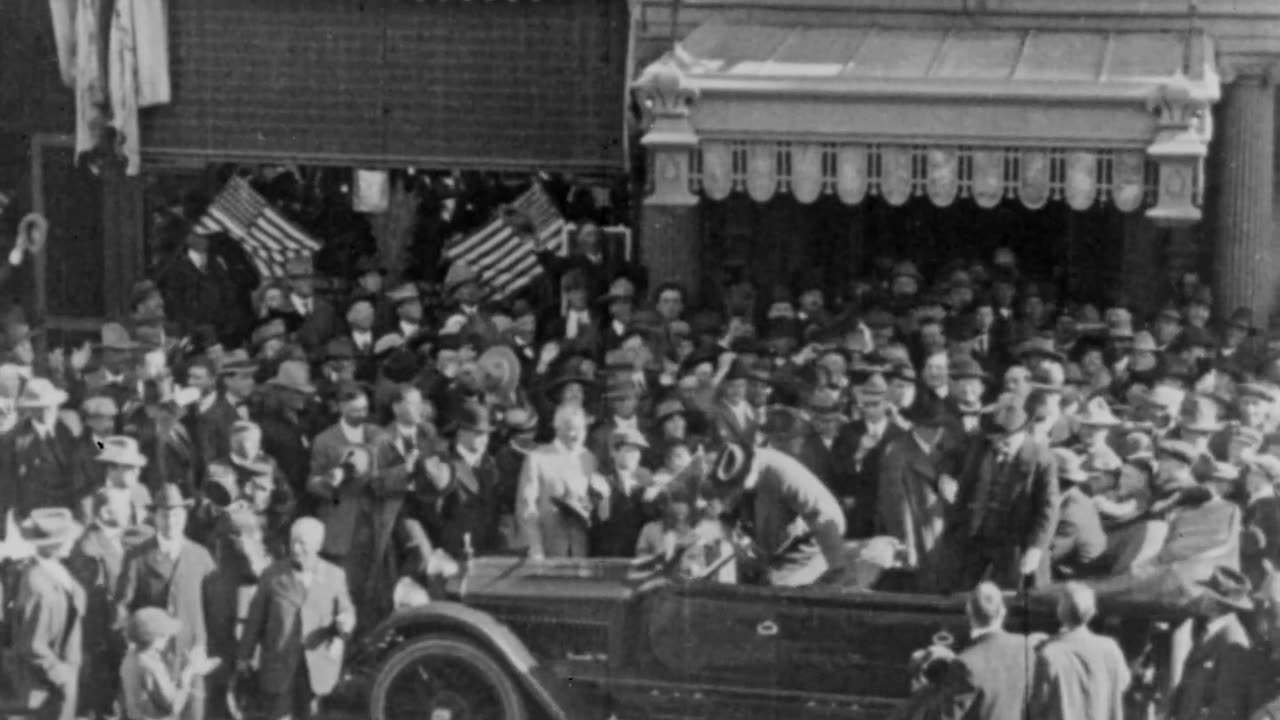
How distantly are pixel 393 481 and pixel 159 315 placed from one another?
2771 millimetres

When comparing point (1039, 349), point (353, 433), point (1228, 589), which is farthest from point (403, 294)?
point (1228, 589)

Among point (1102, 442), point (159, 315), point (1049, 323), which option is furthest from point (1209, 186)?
point (159, 315)

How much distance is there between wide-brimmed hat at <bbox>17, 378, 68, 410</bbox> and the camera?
20.5 metres

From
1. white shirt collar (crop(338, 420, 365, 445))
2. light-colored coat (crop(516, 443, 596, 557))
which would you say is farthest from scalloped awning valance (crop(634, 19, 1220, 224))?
white shirt collar (crop(338, 420, 365, 445))

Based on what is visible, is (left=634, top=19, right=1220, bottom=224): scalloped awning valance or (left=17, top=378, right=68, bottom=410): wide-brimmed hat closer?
(left=17, top=378, right=68, bottom=410): wide-brimmed hat

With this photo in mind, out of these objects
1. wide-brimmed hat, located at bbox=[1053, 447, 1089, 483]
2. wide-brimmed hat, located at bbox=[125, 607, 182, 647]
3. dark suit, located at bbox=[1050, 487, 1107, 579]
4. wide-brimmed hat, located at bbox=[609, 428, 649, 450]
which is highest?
wide-brimmed hat, located at bbox=[609, 428, 649, 450]

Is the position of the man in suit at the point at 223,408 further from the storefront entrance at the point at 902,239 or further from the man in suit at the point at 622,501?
the storefront entrance at the point at 902,239

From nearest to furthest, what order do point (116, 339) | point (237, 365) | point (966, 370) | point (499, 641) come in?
point (499, 641) < point (966, 370) < point (237, 365) < point (116, 339)

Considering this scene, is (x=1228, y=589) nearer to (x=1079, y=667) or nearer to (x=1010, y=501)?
(x=1079, y=667)

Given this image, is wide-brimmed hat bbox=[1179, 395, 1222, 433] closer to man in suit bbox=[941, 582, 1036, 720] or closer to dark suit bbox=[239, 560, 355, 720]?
man in suit bbox=[941, 582, 1036, 720]

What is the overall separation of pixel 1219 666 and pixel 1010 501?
57.6 inches

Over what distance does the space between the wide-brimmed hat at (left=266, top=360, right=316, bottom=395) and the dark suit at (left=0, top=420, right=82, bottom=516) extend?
4.16ft

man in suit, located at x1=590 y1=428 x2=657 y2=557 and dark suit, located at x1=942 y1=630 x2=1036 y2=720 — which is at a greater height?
man in suit, located at x1=590 y1=428 x2=657 y2=557

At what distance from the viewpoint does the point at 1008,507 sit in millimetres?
18953
